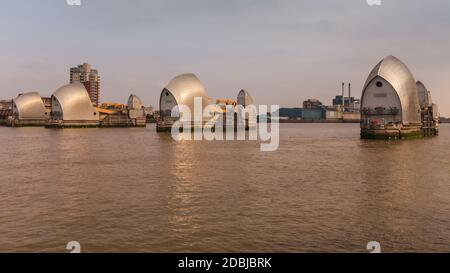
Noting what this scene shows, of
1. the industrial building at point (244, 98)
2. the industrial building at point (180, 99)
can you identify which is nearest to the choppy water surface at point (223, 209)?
the industrial building at point (180, 99)

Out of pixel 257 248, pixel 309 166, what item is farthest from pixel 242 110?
pixel 257 248

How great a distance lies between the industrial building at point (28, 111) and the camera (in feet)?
398

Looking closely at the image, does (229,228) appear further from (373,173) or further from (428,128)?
(428,128)

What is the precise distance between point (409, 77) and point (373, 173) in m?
46.9

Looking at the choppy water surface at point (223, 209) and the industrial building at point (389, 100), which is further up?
the industrial building at point (389, 100)

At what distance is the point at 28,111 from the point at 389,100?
354 ft

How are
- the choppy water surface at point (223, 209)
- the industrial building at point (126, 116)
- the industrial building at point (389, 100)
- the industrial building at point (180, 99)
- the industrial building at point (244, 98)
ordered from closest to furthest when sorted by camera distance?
the choppy water surface at point (223, 209) → the industrial building at point (389, 100) → the industrial building at point (180, 99) → the industrial building at point (244, 98) → the industrial building at point (126, 116)

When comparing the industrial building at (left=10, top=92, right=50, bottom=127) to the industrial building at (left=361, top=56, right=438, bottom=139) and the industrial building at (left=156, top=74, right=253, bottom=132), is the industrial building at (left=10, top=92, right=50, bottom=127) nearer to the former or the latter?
the industrial building at (left=156, top=74, right=253, bottom=132)

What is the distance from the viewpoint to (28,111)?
400 ft

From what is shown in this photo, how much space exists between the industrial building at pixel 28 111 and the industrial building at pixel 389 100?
331ft

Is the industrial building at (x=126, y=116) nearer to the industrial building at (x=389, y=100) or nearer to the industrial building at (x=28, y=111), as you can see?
the industrial building at (x=28, y=111)

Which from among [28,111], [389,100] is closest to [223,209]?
[389,100]
